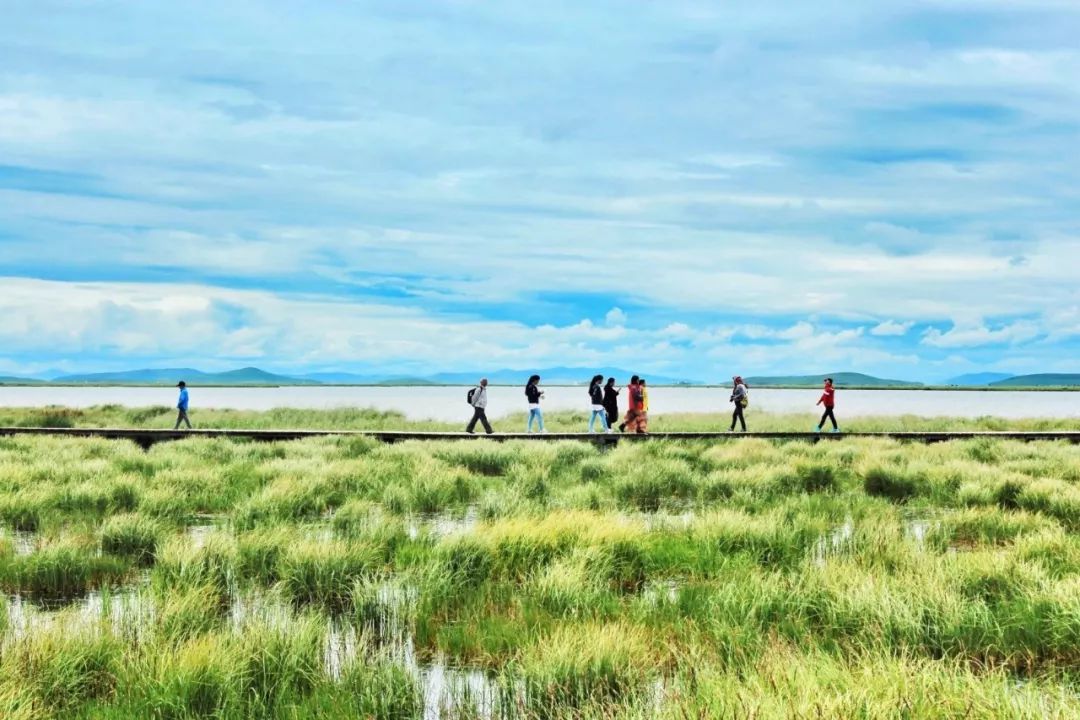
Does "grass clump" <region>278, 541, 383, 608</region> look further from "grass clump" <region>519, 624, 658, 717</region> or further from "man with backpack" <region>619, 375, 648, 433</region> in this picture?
"man with backpack" <region>619, 375, 648, 433</region>

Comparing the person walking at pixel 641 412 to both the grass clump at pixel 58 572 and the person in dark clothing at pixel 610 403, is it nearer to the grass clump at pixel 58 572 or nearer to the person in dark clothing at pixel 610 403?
the person in dark clothing at pixel 610 403

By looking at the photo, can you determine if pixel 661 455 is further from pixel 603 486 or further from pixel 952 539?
pixel 952 539

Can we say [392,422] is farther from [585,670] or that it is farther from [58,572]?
[585,670]

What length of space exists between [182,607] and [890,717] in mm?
4709

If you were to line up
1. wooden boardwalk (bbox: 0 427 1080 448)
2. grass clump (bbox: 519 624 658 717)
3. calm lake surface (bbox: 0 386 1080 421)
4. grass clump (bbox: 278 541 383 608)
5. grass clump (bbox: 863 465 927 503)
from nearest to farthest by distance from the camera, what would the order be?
grass clump (bbox: 519 624 658 717), grass clump (bbox: 278 541 383 608), grass clump (bbox: 863 465 927 503), wooden boardwalk (bbox: 0 427 1080 448), calm lake surface (bbox: 0 386 1080 421)

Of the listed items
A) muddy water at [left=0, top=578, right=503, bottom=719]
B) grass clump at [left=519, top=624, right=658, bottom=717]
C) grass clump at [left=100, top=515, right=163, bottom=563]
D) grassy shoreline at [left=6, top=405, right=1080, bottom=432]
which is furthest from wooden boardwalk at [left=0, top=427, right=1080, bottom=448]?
grass clump at [left=519, top=624, right=658, bottom=717]

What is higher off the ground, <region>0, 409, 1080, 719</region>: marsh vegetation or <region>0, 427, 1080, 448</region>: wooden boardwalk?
<region>0, 427, 1080, 448</region>: wooden boardwalk

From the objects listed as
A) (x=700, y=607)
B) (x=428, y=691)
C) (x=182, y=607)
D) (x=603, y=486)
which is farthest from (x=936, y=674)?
(x=603, y=486)

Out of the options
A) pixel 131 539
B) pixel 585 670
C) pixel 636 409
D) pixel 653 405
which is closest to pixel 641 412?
pixel 636 409

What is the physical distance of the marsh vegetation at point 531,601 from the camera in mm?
4410

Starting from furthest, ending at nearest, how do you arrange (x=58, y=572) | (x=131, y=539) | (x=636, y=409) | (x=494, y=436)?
1. (x=636, y=409)
2. (x=494, y=436)
3. (x=131, y=539)
4. (x=58, y=572)

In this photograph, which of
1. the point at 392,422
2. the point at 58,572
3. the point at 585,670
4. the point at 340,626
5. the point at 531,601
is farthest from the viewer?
the point at 392,422

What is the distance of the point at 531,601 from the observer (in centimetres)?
632

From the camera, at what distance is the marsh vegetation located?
441cm
